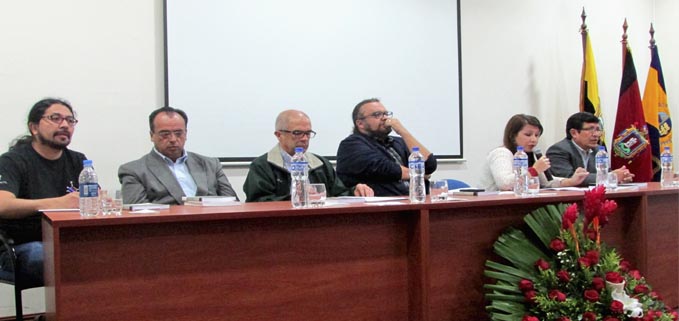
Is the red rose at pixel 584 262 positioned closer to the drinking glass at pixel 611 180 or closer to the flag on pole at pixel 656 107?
the drinking glass at pixel 611 180

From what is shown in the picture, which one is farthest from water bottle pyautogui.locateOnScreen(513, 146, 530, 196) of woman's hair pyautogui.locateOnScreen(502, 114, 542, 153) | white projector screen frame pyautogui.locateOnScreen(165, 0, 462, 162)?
white projector screen frame pyautogui.locateOnScreen(165, 0, 462, 162)

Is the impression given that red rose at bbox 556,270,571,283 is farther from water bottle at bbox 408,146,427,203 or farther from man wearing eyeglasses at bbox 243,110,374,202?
man wearing eyeglasses at bbox 243,110,374,202

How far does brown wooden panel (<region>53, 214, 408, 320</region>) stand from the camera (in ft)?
5.00

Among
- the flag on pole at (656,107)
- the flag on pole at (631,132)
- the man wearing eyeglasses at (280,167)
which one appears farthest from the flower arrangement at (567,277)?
the flag on pole at (656,107)

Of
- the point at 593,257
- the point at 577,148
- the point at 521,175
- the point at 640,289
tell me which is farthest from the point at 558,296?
the point at 577,148

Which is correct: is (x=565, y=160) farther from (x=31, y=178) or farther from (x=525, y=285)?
(x=31, y=178)

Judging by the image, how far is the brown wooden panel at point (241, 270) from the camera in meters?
1.52

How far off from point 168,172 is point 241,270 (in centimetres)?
107

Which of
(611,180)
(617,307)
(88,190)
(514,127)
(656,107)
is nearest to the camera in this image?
(88,190)

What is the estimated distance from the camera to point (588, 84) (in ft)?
15.0

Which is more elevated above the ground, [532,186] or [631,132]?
[631,132]

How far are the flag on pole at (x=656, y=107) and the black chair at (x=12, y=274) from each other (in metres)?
4.48

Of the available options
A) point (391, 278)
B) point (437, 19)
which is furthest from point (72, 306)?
point (437, 19)

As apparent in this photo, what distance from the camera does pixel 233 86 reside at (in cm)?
346
